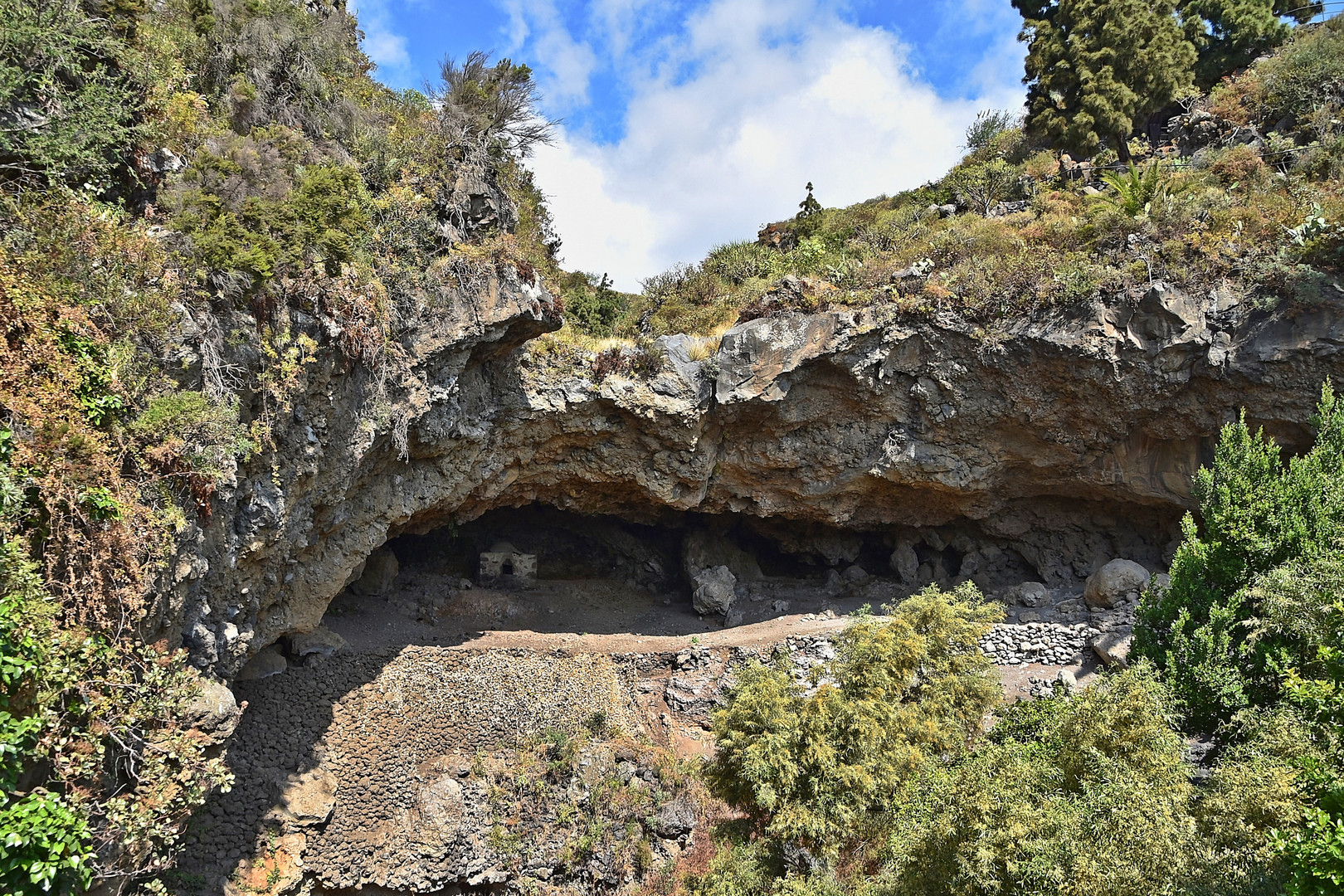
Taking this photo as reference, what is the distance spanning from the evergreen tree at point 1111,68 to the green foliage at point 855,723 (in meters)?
19.3

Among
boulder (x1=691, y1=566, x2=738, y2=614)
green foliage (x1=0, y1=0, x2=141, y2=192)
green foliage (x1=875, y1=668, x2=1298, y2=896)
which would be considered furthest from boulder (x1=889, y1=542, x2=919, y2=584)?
green foliage (x1=0, y1=0, x2=141, y2=192)

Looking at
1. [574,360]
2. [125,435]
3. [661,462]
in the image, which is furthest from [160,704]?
[661,462]

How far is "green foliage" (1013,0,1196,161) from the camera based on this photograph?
2189 cm

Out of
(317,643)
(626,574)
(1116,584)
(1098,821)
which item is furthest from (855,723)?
(626,574)

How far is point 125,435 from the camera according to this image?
7.46 metres

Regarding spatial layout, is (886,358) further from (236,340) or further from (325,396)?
(236,340)

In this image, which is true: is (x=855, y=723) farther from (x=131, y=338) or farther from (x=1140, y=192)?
(x=1140, y=192)

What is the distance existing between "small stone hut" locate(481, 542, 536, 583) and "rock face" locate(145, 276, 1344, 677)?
267 cm

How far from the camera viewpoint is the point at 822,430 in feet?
59.7

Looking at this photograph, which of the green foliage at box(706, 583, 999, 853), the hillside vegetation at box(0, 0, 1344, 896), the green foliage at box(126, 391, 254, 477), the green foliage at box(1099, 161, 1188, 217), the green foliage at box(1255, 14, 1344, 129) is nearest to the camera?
the hillside vegetation at box(0, 0, 1344, 896)

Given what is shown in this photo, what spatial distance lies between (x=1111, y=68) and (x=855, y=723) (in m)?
23.8

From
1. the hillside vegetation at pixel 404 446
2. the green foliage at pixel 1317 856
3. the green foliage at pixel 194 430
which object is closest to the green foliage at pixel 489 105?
the hillside vegetation at pixel 404 446

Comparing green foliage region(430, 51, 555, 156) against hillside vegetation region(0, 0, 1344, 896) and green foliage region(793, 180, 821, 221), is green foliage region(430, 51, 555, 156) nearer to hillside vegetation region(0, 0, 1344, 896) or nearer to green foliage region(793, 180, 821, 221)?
hillside vegetation region(0, 0, 1344, 896)

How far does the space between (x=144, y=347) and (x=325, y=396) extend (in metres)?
3.43
